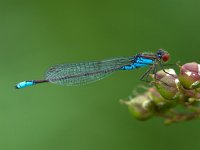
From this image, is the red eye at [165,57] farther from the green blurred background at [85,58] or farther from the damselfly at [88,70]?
the green blurred background at [85,58]

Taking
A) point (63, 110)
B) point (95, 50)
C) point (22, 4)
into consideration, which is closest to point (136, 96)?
point (63, 110)

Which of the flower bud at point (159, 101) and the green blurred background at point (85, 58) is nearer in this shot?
the flower bud at point (159, 101)

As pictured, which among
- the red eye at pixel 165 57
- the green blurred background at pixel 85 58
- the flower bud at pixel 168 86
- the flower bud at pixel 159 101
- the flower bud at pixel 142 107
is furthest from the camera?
the green blurred background at pixel 85 58

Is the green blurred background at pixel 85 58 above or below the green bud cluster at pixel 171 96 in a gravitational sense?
above

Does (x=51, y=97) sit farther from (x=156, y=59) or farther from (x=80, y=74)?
(x=156, y=59)

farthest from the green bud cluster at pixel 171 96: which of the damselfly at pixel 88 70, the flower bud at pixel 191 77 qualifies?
the damselfly at pixel 88 70

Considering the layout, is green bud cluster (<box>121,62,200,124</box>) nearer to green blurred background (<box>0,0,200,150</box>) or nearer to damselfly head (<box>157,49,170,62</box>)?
damselfly head (<box>157,49,170,62</box>)
